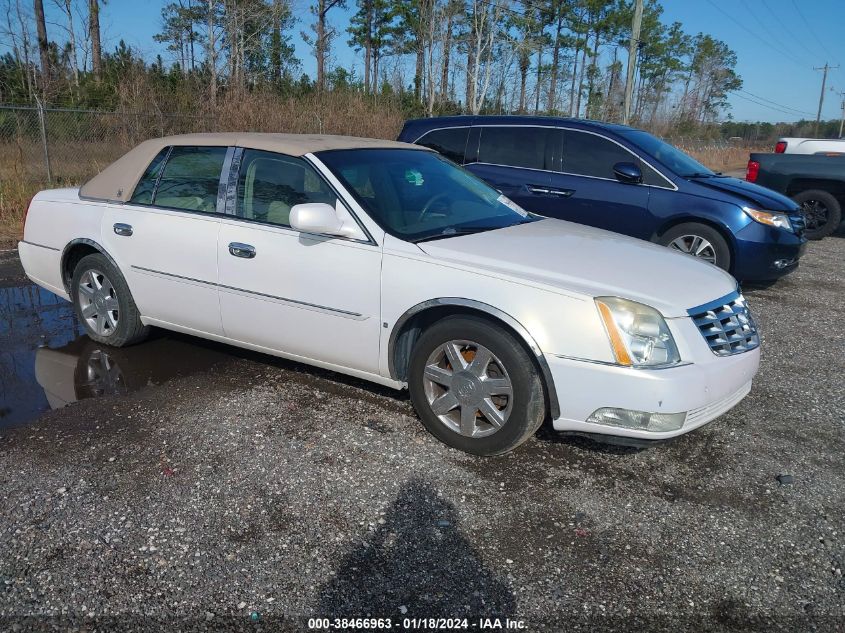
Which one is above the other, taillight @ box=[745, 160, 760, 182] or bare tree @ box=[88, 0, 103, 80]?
bare tree @ box=[88, 0, 103, 80]

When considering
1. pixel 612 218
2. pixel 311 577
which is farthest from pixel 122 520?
pixel 612 218

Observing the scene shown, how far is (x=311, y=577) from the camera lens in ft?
8.34

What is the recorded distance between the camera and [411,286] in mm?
3492

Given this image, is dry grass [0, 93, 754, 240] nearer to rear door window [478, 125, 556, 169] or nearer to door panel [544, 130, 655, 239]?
rear door window [478, 125, 556, 169]

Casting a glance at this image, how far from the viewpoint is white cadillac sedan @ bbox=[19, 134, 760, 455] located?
3.11m

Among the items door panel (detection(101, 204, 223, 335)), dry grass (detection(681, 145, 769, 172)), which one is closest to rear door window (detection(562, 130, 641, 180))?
door panel (detection(101, 204, 223, 335))

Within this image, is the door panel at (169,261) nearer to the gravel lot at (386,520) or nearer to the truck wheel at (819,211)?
the gravel lot at (386,520)

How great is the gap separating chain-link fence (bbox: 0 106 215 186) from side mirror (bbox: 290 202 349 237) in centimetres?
925

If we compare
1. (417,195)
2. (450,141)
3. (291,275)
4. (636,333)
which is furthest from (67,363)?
(450,141)

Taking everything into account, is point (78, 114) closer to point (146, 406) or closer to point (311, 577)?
point (146, 406)

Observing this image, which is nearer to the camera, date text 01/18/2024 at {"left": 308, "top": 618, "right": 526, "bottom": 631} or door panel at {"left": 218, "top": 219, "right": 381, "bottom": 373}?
date text 01/18/2024 at {"left": 308, "top": 618, "right": 526, "bottom": 631}

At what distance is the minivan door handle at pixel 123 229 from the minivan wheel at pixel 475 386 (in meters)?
2.35

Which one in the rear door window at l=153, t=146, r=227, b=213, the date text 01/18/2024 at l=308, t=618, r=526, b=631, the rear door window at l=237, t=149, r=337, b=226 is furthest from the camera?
the rear door window at l=153, t=146, r=227, b=213

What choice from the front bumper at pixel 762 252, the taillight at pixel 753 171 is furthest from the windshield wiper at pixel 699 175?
the taillight at pixel 753 171
